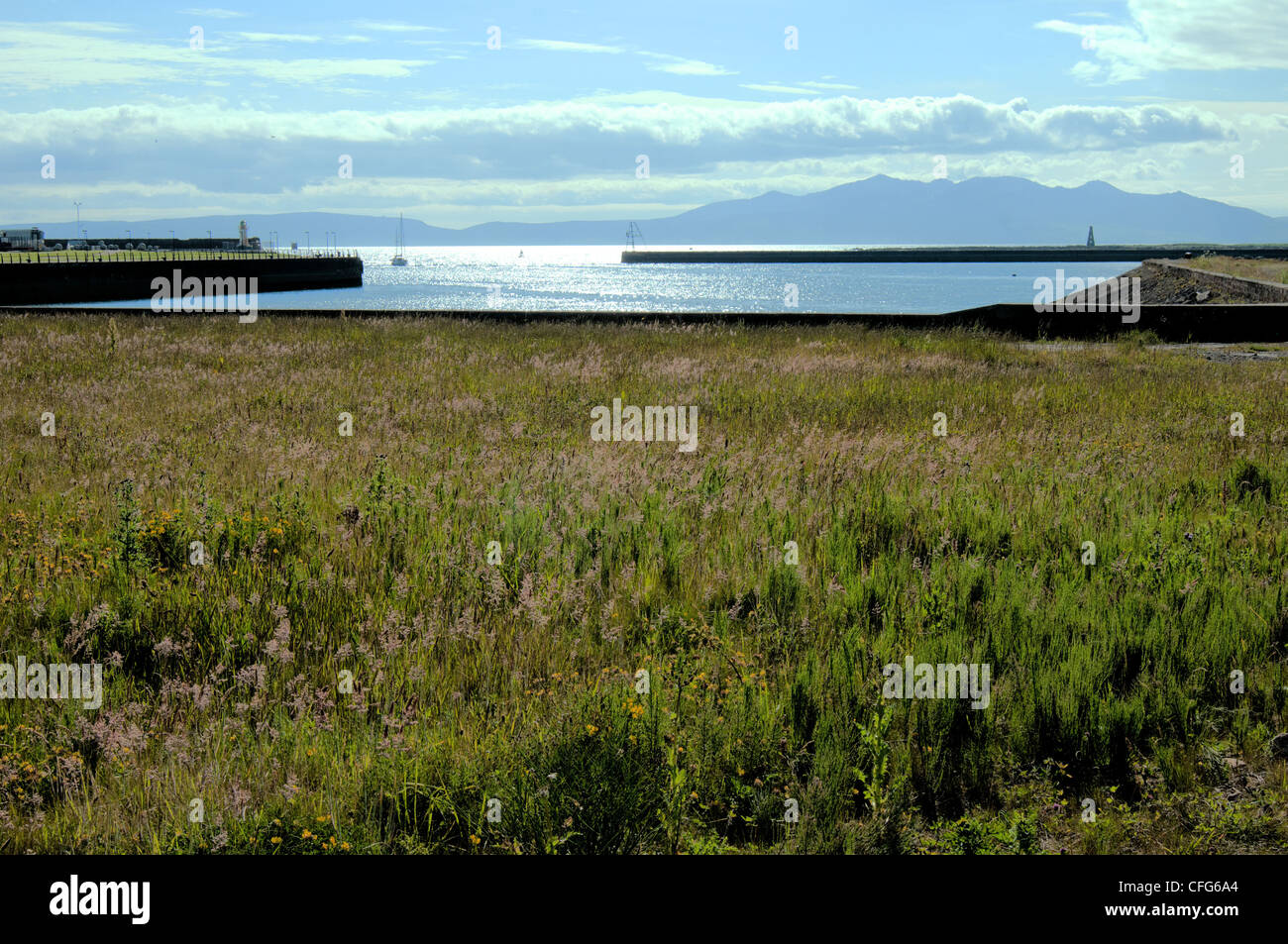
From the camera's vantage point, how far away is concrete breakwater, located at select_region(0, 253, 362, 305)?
71.3m

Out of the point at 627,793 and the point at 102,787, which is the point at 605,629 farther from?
the point at 102,787

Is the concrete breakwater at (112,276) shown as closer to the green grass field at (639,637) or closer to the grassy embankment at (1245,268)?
the green grass field at (639,637)

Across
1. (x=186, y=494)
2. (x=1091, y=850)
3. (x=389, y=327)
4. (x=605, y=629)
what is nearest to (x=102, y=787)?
(x=605, y=629)

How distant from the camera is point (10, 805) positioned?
388 cm

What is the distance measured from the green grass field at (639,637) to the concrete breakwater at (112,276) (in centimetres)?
7141
